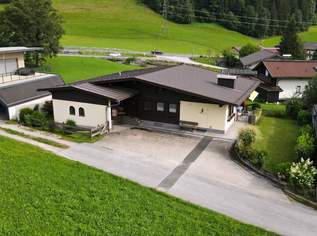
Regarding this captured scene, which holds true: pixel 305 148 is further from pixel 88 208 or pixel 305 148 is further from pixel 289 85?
pixel 289 85

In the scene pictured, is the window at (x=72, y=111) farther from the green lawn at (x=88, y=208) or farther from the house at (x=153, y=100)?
the green lawn at (x=88, y=208)

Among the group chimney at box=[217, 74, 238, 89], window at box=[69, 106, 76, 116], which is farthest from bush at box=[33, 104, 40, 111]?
chimney at box=[217, 74, 238, 89]

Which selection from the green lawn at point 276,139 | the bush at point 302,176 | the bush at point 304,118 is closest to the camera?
the bush at point 302,176

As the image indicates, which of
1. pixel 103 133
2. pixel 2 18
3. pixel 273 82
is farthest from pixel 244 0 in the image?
pixel 103 133

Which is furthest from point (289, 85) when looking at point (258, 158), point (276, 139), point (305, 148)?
point (258, 158)

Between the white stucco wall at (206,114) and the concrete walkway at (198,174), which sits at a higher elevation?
the white stucco wall at (206,114)

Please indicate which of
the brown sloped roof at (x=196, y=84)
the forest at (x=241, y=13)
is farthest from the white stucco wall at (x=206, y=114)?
the forest at (x=241, y=13)
